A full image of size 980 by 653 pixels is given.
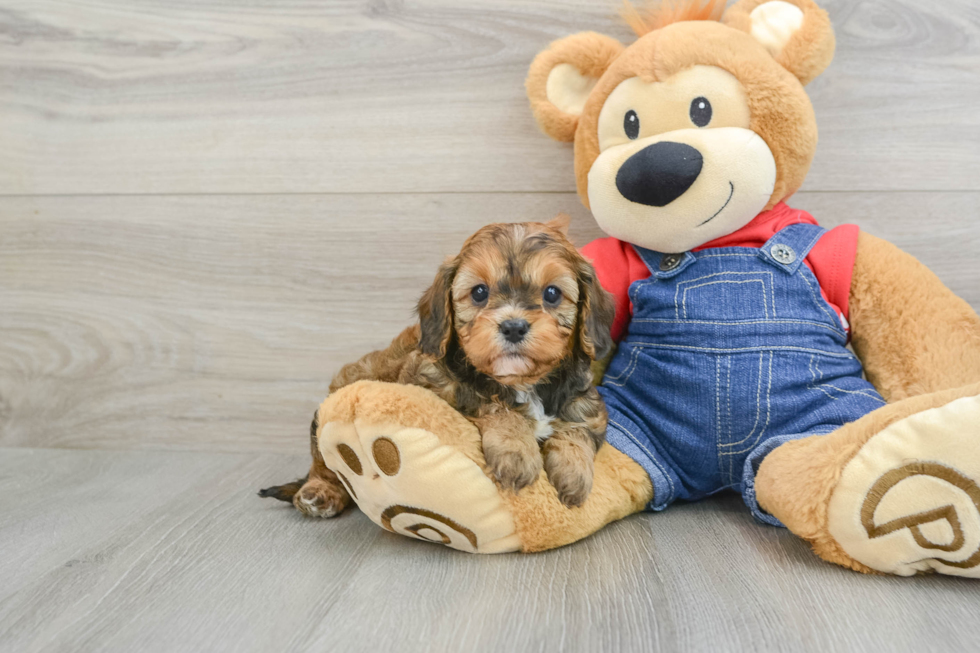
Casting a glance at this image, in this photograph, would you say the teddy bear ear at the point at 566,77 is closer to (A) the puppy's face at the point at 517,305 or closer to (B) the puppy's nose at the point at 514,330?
→ (A) the puppy's face at the point at 517,305

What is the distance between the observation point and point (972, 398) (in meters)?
1.21

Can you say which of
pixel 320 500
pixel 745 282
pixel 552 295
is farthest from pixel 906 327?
pixel 320 500

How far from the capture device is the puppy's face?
4.46ft

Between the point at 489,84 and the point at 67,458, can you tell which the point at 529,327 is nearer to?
the point at 489,84

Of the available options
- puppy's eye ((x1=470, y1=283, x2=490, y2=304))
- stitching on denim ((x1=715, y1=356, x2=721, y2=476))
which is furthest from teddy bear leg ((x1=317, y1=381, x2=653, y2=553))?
stitching on denim ((x1=715, y1=356, x2=721, y2=476))

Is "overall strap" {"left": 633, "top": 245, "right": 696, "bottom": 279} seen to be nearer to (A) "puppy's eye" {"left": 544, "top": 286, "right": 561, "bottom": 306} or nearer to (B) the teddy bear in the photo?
(B) the teddy bear

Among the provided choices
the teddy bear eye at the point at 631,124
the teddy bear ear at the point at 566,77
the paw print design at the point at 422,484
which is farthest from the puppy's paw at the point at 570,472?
the teddy bear ear at the point at 566,77

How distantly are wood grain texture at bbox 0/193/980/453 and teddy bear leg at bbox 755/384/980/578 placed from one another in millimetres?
1044

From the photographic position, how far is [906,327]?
5.35 ft

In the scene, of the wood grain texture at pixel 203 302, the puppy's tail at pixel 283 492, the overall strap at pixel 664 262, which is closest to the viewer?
the overall strap at pixel 664 262

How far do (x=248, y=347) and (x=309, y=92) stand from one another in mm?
880

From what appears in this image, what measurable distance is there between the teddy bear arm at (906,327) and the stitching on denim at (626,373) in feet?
1.81

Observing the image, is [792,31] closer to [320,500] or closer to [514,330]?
[514,330]

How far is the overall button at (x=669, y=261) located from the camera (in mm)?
1702
